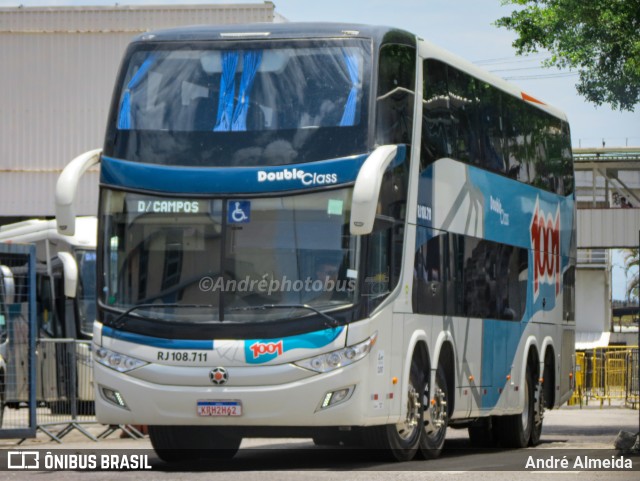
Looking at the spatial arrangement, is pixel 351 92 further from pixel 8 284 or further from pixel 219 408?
pixel 8 284

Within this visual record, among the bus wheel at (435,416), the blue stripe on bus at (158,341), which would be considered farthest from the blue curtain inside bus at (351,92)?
the bus wheel at (435,416)

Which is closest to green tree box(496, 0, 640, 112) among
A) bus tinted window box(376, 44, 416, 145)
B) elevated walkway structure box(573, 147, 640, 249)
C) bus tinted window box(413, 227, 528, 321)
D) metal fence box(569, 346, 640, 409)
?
bus tinted window box(413, 227, 528, 321)

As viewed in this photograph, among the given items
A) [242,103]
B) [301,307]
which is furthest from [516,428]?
[242,103]

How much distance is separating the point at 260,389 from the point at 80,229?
593 inches

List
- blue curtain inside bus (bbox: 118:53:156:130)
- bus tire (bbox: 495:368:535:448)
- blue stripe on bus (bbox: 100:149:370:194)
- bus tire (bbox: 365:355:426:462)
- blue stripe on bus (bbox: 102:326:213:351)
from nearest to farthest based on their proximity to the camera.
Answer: blue stripe on bus (bbox: 102:326:213:351)
blue stripe on bus (bbox: 100:149:370:194)
blue curtain inside bus (bbox: 118:53:156:130)
bus tire (bbox: 365:355:426:462)
bus tire (bbox: 495:368:535:448)

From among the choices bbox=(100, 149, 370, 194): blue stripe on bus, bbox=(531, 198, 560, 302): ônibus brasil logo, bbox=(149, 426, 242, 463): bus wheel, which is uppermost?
bbox=(100, 149, 370, 194): blue stripe on bus

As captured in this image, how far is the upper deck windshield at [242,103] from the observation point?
15180 mm

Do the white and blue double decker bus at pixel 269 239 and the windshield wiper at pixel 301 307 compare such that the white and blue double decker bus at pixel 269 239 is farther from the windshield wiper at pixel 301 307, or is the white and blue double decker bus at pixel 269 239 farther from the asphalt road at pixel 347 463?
the asphalt road at pixel 347 463

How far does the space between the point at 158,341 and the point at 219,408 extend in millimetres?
908

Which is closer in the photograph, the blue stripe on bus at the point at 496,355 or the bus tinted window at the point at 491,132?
the bus tinted window at the point at 491,132

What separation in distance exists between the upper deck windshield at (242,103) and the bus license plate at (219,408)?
2381 millimetres

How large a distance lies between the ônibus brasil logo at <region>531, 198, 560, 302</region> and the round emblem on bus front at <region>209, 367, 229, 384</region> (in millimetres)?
8076

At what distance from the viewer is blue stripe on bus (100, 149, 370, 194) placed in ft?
49.2

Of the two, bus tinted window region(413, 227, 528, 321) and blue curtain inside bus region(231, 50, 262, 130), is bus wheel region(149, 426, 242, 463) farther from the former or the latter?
blue curtain inside bus region(231, 50, 262, 130)
